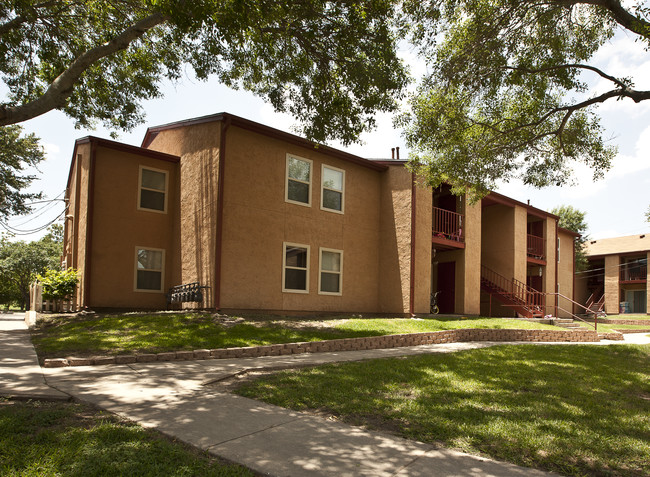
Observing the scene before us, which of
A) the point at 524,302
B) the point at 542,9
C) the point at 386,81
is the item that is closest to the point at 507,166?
the point at 542,9

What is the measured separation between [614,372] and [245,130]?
11.0m

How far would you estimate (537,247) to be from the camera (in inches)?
972

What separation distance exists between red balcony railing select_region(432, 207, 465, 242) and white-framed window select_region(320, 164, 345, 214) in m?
4.59

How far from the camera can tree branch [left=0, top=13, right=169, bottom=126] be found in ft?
25.7

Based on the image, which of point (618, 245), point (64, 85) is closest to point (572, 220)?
point (618, 245)

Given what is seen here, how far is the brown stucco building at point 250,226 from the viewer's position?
13055mm

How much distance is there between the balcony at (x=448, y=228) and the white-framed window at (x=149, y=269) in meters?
10.2

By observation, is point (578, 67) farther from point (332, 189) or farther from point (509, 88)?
point (332, 189)

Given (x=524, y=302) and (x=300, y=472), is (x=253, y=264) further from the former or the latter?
(x=524, y=302)

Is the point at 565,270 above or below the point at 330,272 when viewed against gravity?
above

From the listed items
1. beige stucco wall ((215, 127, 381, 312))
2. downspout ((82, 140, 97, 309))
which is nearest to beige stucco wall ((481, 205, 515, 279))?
beige stucco wall ((215, 127, 381, 312))

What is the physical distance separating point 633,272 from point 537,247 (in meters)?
17.8

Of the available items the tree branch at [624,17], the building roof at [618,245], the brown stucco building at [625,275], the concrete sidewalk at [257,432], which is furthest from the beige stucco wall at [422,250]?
the building roof at [618,245]

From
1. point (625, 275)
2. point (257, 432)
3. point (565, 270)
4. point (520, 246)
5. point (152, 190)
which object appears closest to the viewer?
point (257, 432)
